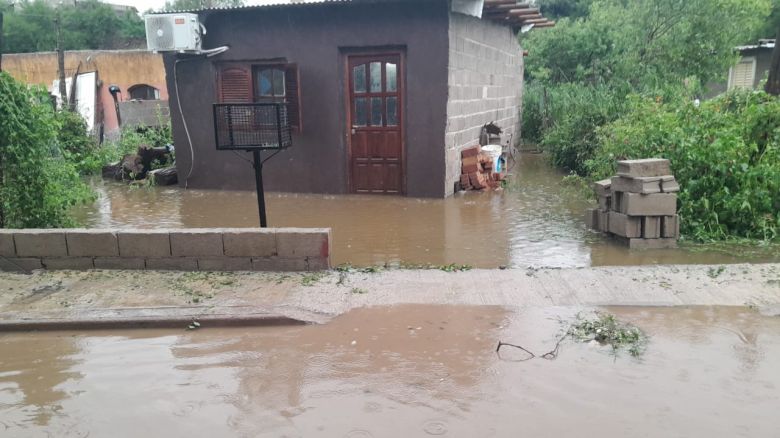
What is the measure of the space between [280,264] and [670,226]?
13.8ft

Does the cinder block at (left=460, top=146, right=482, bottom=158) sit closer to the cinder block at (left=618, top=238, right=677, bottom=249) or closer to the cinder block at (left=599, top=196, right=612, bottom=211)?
the cinder block at (left=599, top=196, right=612, bottom=211)

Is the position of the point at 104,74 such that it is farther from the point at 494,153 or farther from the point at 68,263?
the point at 68,263

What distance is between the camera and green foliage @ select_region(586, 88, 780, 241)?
6.87 metres

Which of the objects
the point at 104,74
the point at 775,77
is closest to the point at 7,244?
the point at 775,77

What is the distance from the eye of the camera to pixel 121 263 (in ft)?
19.8

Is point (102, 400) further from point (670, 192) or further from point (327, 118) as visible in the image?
point (327, 118)

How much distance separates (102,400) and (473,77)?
9057 mm

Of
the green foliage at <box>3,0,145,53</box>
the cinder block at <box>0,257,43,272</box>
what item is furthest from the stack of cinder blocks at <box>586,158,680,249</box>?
the green foliage at <box>3,0,145,53</box>

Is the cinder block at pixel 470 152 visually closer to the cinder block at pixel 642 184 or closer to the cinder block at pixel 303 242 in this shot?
the cinder block at pixel 642 184

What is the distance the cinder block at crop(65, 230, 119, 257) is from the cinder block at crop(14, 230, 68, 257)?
3.2 inches

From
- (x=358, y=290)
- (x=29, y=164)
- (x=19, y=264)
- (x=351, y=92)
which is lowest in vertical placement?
(x=358, y=290)

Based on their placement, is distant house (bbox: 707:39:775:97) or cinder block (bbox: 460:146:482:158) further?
distant house (bbox: 707:39:775:97)

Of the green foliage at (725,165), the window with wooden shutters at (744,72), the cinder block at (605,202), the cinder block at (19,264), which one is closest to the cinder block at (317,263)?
the cinder block at (19,264)

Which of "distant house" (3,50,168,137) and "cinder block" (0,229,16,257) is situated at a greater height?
"distant house" (3,50,168,137)
